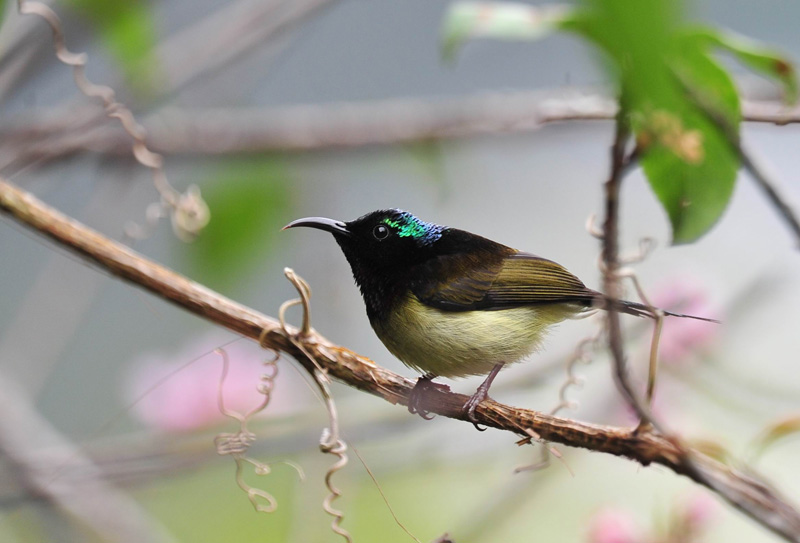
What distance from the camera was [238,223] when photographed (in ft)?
11.1

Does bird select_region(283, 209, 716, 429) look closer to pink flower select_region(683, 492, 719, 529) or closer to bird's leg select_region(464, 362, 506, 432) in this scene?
bird's leg select_region(464, 362, 506, 432)

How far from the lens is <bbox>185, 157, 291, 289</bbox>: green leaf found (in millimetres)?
3293

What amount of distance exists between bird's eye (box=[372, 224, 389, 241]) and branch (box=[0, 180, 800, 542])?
632mm

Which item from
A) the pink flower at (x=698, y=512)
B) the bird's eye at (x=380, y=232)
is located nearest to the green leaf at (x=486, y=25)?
the bird's eye at (x=380, y=232)

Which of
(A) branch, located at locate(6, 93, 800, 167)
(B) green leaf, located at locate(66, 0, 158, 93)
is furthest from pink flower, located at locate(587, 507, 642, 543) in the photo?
(B) green leaf, located at locate(66, 0, 158, 93)

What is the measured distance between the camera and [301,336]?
1.79 meters

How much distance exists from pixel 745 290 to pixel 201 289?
2011mm

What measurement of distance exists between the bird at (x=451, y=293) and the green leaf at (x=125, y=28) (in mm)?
1118

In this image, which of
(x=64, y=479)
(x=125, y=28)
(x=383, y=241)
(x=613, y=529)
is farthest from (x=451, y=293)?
(x=125, y=28)

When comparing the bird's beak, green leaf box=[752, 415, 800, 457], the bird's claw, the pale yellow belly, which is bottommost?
the bird's claw

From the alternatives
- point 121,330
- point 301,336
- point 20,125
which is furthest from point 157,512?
point 301,336

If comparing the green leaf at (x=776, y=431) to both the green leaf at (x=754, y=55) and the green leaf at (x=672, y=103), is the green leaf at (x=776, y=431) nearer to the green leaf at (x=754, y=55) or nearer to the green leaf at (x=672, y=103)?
the green leaf at (x=672, y=103)

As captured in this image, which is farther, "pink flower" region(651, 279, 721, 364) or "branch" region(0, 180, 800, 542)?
"pink flower" region(651, 279, 721, 364)

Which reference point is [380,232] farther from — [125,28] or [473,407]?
[125,28]
